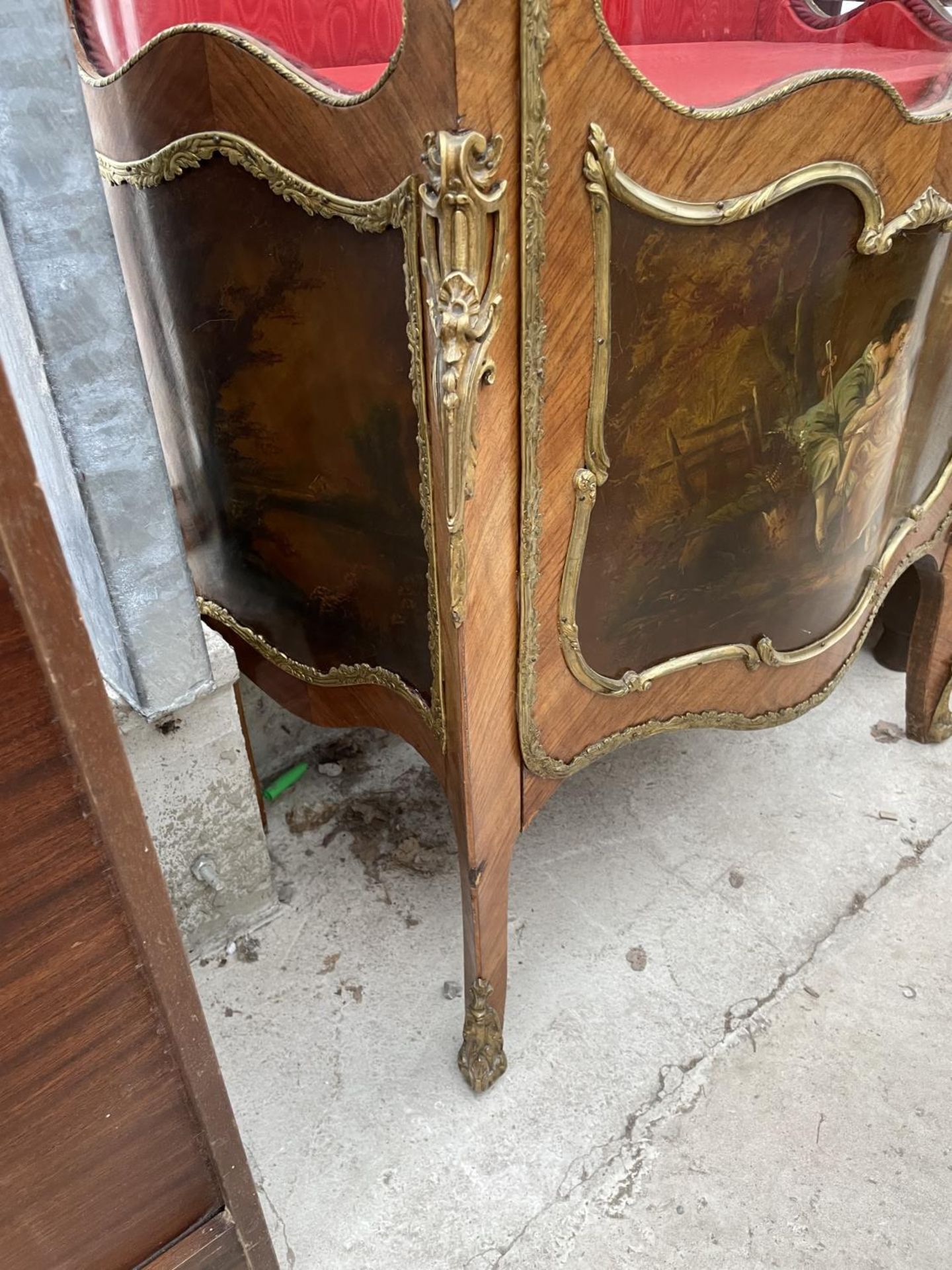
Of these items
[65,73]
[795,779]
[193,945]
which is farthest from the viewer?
[795,779]

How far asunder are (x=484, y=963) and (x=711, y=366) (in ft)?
1.96

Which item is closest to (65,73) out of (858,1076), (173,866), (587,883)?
(173,866)

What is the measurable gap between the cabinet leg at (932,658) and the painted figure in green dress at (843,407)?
0.49 metres

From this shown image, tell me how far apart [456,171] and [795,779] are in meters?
1.11

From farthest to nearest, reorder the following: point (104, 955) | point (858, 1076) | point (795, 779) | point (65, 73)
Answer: point (795, 779) < point (858, 1076) < point (65, 73) < point (104, 955)

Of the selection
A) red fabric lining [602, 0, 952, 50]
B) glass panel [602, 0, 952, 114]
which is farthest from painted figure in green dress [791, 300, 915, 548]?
red fabric lining [602, 0, 952, 50]

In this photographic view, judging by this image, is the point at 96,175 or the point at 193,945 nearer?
the point at 96,175

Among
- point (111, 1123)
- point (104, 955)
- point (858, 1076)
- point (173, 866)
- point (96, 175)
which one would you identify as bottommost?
point (858, 1076)

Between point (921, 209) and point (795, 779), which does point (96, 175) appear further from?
point (795, 779)

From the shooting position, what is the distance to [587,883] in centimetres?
124

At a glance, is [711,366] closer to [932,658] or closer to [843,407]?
[843,407]

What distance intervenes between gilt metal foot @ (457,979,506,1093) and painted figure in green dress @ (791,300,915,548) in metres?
0.60

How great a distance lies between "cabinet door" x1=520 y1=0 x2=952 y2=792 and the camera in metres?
0.60

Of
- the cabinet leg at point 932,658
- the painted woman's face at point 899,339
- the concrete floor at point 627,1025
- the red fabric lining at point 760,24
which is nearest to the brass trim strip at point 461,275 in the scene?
the painted woman's face at point 899,339
